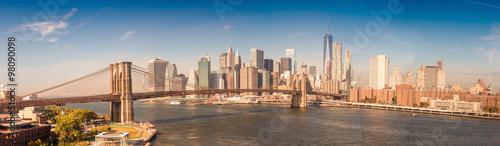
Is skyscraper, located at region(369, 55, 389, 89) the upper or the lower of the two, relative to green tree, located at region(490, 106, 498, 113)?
upper

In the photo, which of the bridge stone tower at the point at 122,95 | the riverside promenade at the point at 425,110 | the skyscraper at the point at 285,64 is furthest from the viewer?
the skyscraper at the point at 285,64

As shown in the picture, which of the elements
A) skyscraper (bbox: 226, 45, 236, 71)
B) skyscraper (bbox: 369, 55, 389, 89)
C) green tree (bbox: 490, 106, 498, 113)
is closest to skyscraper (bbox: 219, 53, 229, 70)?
skyscraper (bbox: 226, 45, 236, 71)

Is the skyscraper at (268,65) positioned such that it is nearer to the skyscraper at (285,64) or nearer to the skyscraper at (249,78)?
the skyscraper at (285,64)

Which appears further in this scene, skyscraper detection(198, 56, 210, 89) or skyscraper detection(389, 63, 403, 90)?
skyscraper detection(198, 56, 210, 89)

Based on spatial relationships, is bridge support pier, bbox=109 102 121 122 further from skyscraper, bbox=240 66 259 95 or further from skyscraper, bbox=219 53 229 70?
skyscraper, bbox=219 53 229 70

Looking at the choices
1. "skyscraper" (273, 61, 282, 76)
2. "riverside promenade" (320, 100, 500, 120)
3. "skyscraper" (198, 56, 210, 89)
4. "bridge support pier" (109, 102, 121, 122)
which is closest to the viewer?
"bridge support pier" (109, 102, 121, 122)

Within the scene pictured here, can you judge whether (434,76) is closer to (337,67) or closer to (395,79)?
(395,79)

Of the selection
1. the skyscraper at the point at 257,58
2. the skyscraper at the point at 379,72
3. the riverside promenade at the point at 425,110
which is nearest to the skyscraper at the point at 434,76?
the skyscraper at the point at 379,72
